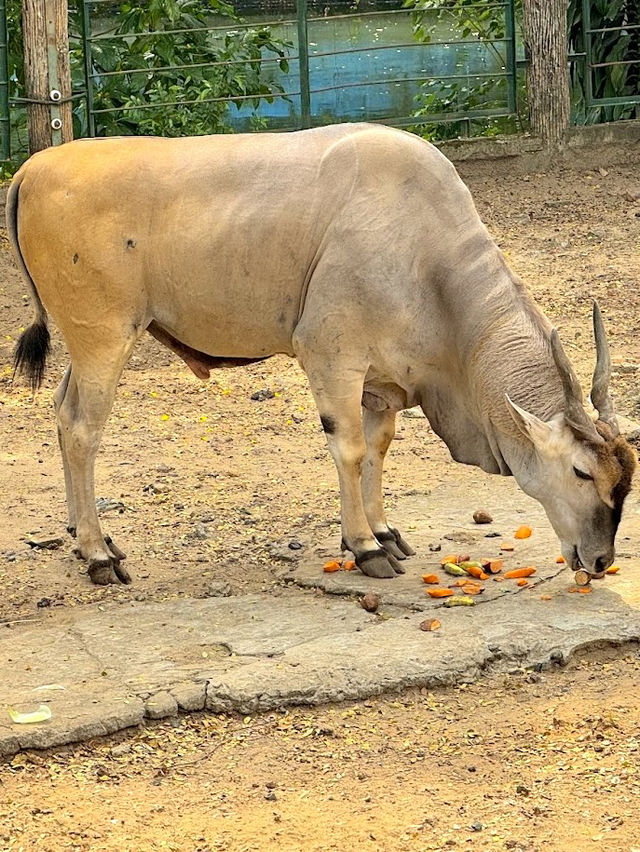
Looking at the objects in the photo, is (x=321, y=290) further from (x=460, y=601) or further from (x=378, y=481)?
(x=460, y=601)

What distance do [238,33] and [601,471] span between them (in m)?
8.04

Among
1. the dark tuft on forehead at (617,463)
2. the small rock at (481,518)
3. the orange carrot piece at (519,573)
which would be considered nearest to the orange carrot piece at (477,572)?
the orange carrot piece at (519,573)

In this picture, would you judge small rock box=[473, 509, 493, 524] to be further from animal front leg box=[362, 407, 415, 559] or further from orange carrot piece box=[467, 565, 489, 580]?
orange carrot piece box=[467, 565, 489, 580]

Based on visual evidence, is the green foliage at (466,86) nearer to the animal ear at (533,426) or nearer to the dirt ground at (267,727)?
the dirt ground at (267,727)

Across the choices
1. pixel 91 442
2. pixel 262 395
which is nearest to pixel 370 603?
pixel 91 442

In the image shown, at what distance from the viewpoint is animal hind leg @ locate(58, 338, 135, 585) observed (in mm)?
6336

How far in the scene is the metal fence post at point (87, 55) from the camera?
473 inches

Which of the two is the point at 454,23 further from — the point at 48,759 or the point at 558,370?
the point at 48,759

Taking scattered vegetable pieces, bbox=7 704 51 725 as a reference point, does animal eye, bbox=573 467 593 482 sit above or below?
above

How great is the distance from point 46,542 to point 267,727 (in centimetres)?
220

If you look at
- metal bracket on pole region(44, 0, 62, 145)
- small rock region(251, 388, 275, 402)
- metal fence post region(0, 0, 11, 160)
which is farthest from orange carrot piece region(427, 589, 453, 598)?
metal fence post region(0, 0, 11, 160)

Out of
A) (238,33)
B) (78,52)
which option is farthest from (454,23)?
(78,52)

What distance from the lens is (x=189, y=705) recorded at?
16.4 ft

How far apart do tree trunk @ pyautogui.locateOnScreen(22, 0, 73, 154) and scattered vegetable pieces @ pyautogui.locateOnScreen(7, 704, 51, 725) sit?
22.8 ft
